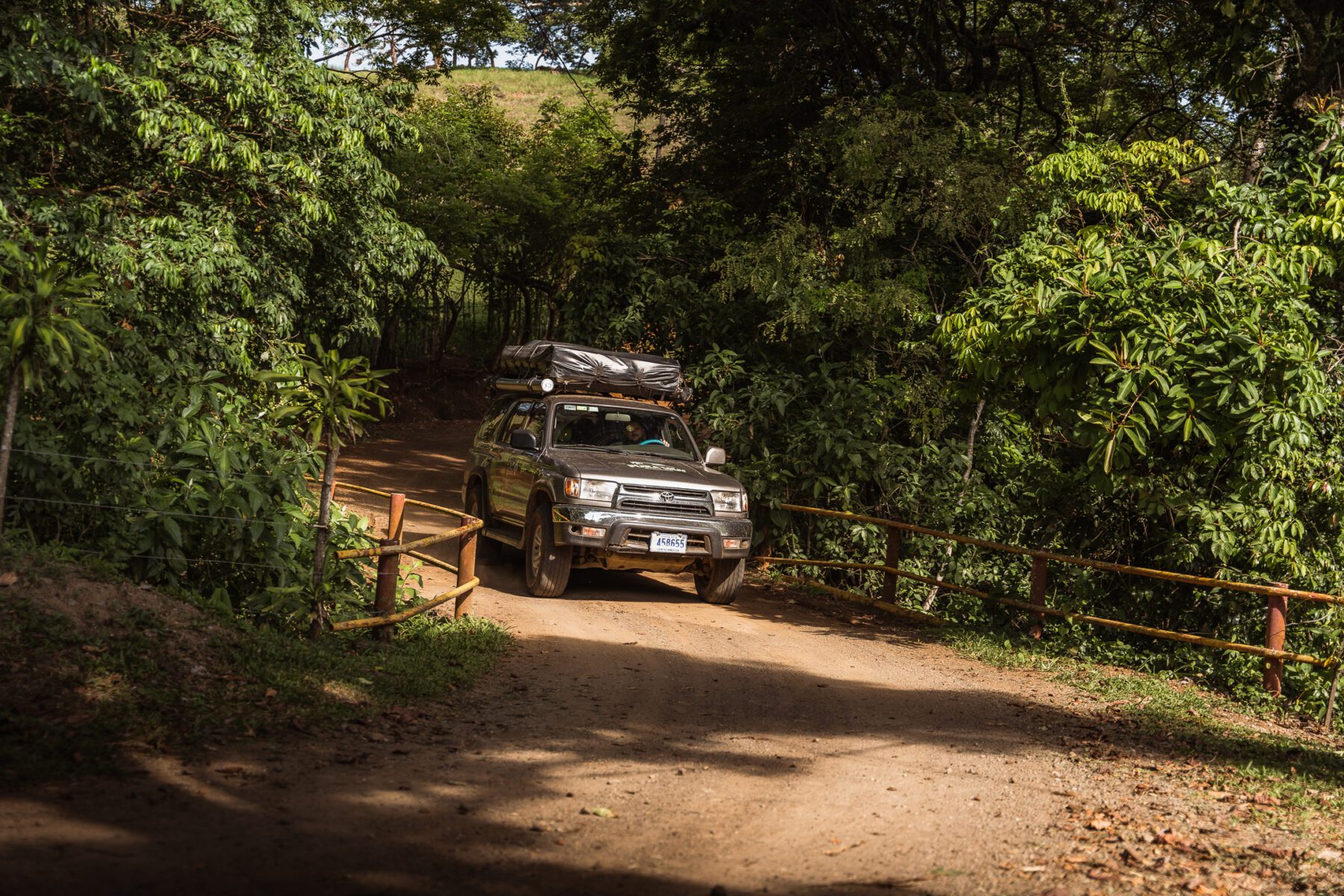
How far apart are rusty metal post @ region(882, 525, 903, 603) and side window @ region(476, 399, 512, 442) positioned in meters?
4.68

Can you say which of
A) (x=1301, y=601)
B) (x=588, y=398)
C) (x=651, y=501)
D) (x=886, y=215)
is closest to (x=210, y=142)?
(x=588, y=398)

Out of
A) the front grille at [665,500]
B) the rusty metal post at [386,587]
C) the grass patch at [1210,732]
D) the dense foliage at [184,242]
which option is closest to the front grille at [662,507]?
the front grille at [665,500]

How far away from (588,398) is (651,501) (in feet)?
6.07

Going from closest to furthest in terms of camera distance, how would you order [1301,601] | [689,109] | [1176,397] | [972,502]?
[1176,397]
[1301,601]
[972,502]
[689,109]

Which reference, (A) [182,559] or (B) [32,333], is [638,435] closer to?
(A) [182,559]

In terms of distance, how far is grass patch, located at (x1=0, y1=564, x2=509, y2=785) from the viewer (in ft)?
17.3

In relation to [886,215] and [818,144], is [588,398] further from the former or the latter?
[818,144]

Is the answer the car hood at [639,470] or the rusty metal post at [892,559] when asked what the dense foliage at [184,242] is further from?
the rusty metal post at [892,559]

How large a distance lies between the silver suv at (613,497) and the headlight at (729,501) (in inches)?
0.4

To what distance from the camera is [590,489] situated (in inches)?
442

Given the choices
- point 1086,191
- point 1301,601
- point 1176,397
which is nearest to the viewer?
point 1176,397

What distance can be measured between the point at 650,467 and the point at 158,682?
6.34m

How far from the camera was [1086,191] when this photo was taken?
11.2 metres

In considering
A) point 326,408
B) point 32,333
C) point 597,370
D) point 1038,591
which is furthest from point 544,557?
point 32,333
